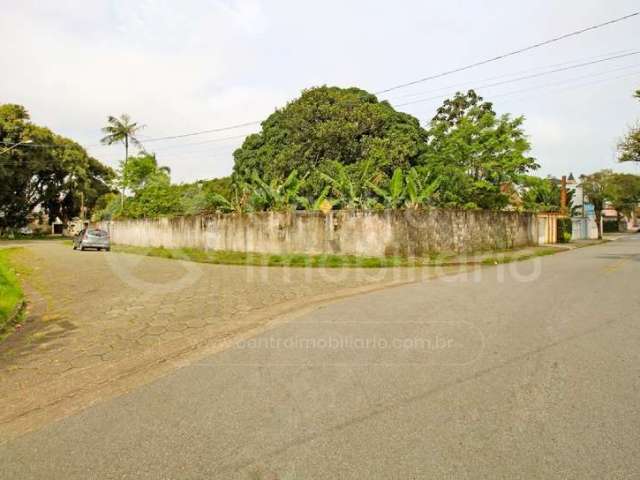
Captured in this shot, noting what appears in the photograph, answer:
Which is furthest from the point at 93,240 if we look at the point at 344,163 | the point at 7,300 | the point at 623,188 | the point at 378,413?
the point at 623,188

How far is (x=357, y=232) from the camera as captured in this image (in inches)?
677

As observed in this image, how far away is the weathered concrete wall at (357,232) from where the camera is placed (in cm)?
1688

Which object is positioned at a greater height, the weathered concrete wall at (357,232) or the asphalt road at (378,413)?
the weathered concrete wall at (357,232)

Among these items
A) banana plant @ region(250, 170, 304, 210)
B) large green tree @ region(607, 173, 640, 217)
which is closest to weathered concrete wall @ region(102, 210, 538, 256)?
banana plant @ region(250, 170, 304, 210)

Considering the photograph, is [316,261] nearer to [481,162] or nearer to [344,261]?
[344,261]

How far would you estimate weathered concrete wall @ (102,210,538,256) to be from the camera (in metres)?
16.9

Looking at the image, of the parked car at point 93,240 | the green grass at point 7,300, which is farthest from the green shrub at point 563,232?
the green grass at point 7,300

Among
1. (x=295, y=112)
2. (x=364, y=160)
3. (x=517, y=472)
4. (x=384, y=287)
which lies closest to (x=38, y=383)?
(x=517, y=472)

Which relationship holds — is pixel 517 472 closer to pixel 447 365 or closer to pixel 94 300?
pixel 447 365

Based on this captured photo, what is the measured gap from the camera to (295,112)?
30578mm

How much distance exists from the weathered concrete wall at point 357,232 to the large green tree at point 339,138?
7.19m

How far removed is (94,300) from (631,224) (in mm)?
103362

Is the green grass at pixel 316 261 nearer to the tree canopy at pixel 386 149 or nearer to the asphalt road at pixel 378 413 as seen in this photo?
the tree canopy at pixel 386 149

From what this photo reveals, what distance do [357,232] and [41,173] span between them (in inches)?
1837
